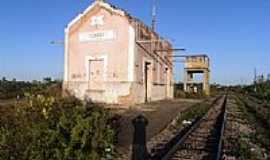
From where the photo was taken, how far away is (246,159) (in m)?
8.16

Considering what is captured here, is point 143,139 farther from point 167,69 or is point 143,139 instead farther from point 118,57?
point 167,69

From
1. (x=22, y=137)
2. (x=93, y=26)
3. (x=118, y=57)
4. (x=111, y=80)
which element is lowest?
(x=22, y=137)

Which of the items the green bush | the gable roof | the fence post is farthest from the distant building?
the fence post

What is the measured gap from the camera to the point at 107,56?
22766 mm

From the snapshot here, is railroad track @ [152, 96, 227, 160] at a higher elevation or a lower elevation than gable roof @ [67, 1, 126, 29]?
lower

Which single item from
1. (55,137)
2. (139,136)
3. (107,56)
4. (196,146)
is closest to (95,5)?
(107,56)

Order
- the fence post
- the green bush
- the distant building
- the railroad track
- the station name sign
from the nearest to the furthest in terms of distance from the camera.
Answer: the fence post → the green bush → the railroad track → the station name sign → the distant building

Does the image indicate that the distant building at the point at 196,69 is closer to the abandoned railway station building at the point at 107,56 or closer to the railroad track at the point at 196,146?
the abandoned railway station building at the point at 107,56

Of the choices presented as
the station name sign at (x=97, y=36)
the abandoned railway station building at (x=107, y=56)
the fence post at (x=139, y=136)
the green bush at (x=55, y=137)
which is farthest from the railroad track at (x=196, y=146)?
the station name sign at (x=97, y=36)

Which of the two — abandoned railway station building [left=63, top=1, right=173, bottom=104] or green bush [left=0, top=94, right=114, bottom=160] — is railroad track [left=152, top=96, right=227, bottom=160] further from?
abandoned railway station building [left=63, top=1, right=173, bottom=104]

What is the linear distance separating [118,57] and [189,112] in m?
6.29

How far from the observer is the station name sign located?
74.9 feet

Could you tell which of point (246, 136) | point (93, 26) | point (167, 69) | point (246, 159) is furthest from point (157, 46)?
point (246, 159)

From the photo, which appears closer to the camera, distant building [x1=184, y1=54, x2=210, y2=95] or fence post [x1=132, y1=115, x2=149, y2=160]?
fence post [x1=132, y1=115, x2=149, y2=160]
